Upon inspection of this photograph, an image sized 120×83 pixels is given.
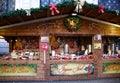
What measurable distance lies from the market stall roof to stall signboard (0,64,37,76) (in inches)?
74.1

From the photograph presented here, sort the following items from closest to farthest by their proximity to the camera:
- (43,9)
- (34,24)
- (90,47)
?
(43,9) < (34,24) < (90,47)

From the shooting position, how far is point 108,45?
14039mm

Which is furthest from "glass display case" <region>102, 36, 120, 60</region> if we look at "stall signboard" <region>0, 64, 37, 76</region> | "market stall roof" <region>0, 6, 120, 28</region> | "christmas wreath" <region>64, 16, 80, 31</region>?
"stall signboard" <region>0, 64, 37, 76</region>

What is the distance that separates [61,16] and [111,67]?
11.7 feet

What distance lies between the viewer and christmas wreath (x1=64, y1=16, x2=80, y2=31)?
1212 centimetres

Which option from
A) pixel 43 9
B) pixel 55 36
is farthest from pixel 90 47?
pixel 43 9

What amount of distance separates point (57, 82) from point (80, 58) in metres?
1.59

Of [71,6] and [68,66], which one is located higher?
[71,6]

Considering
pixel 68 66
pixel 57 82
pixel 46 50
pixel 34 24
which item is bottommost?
pixel 57 82

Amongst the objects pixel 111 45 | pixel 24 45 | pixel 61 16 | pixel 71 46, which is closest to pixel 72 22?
pixel 61 16

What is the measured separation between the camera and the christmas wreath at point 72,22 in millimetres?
12125

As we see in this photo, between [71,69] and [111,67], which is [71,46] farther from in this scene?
[111,67]

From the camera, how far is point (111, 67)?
505 inches

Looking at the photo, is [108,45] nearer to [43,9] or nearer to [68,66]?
[68,66]
